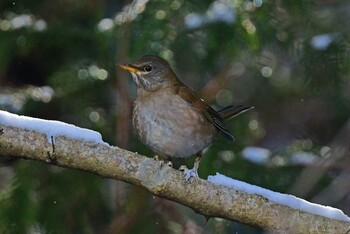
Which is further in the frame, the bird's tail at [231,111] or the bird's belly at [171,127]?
the bird's tail at [231,111]

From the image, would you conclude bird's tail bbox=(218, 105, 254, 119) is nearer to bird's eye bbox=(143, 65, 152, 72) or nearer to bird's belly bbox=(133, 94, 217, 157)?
bird's belly bbox=(133, 94, 217, 157)

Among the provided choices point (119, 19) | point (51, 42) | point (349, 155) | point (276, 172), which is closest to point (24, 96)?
point (51, 42)

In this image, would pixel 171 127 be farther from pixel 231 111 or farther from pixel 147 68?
pixel 231 111

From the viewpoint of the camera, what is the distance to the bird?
4930 mm

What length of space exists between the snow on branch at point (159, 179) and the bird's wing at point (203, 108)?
39.1 inches

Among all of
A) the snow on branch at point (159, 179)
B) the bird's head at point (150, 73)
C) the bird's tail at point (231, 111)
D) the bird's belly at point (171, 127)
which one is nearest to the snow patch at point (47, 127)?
the snow on branch at point (159, 179)

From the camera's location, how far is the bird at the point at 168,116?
4.93 m

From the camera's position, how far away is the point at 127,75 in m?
5.79

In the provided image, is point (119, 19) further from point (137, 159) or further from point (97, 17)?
point (137, 159)

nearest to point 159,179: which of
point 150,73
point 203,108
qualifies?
point 203,108

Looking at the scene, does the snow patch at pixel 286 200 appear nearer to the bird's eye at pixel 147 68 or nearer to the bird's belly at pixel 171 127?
the bird's belly at pixel 171 127

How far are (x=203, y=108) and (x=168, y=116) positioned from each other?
0.28m

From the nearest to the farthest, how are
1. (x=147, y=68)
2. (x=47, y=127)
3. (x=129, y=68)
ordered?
(x=47, y=127) → (x=129, y=68) → (x=147, y=68)

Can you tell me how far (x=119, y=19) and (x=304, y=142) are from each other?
180cm
